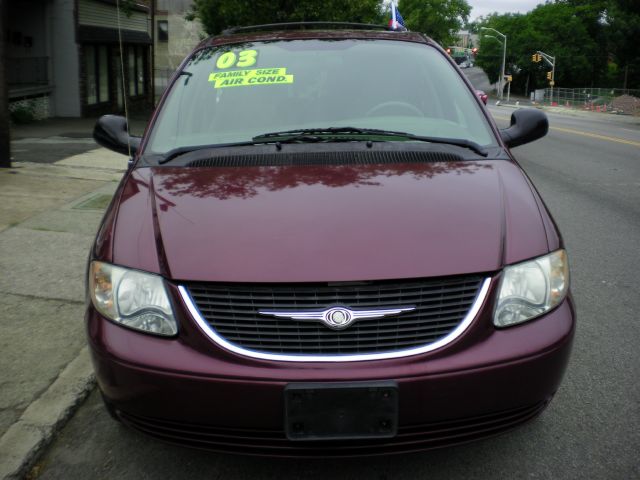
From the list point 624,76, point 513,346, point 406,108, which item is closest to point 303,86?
point 406,108

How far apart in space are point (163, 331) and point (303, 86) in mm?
1778

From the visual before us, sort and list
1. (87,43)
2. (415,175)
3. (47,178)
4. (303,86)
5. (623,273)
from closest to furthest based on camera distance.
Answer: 1. (415,175)
2. (303,86)
3. (623,273)
4. (47,178)
5. (87,43)

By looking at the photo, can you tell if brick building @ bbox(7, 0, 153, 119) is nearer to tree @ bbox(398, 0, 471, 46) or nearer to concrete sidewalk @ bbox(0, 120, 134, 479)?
concrete sidewalk @ bbox(0, 120, 134, 479)

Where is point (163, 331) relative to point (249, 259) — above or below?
below

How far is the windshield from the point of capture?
352cm

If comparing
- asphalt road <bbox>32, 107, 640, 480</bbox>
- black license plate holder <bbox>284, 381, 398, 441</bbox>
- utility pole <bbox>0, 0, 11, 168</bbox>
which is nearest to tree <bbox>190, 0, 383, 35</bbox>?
utility pole <bbox>0, 0, 11, 168</bbox>

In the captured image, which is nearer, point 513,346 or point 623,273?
point 513,346

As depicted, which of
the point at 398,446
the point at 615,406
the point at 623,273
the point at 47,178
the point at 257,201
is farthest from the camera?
the point at 47,178

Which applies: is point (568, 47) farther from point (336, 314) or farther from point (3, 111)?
point (336, 314)

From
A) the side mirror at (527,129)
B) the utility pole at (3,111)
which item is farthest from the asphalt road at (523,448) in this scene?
the utility pole at (3,111)

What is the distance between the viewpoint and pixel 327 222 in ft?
8.28

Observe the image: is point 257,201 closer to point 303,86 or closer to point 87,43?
point 303,86

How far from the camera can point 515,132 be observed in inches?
149

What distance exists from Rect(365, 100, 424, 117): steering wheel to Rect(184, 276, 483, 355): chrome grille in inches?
60.3
